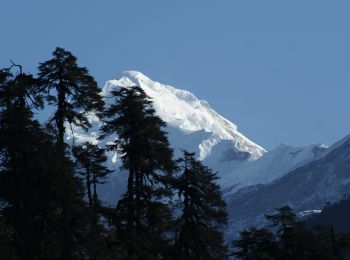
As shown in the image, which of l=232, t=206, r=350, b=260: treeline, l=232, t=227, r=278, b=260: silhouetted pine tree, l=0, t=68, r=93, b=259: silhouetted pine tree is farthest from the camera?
l=232, t=227, r=278, b=260: silhouetted pine tree

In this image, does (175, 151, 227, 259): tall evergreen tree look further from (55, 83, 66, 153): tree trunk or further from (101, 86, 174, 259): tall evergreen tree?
(55, 83, 66, 153): tree trunk

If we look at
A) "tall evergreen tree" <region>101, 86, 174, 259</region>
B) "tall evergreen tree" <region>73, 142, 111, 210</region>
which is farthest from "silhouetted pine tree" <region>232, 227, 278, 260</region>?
"tall evergreen tree" <region>101, 86, 174, 259</region>

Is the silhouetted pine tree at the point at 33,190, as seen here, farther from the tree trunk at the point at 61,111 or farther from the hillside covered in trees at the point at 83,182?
the tree trunk at the point at 61,111

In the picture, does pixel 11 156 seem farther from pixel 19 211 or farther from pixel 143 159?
pixel 143 159

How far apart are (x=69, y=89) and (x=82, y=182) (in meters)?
4.99

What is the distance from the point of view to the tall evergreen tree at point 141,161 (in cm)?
4394

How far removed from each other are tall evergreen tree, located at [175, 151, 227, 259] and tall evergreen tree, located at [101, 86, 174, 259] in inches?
163

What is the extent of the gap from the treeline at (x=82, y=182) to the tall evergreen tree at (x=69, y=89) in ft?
0.17

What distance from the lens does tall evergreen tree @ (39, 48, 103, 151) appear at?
4253cm

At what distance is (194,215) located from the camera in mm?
50156

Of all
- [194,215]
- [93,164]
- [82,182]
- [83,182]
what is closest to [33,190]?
[82,182]

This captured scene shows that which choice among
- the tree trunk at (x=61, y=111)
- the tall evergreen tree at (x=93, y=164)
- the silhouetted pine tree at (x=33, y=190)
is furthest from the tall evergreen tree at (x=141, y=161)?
the tall evergreen tree at (x=93, y=164)

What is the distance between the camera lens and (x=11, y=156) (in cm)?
3597

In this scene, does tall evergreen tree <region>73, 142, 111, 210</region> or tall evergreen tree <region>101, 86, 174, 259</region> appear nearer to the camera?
tall evergreen tree <region>101, 86, 174, 259</region>
